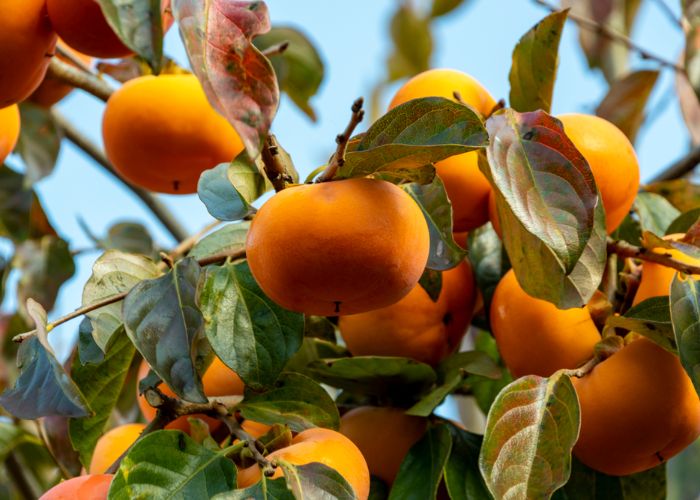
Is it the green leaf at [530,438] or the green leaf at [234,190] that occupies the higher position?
the green leaf at [234,190]

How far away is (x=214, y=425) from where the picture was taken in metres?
0.91

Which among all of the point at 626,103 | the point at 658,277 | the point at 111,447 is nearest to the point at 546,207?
the point at 658,277

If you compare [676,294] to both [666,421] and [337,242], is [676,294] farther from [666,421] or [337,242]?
[337,242]

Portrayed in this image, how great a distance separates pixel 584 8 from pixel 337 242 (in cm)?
141

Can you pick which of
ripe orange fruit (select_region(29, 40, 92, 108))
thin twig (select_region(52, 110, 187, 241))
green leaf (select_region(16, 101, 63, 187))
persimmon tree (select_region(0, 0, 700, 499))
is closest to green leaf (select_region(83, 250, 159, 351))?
persimmon tree (select_region(0, 0, 700, 499))

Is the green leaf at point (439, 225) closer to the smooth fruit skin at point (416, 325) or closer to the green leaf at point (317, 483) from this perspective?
the smooth fruit skin at point (416, 325)

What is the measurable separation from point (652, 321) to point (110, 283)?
0.47 metres

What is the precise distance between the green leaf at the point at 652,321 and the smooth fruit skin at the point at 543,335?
35mm

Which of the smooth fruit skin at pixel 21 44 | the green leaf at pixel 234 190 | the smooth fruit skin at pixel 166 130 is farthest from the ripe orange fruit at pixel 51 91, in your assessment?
the green leaf at pixel 234 190

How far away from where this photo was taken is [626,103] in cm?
149

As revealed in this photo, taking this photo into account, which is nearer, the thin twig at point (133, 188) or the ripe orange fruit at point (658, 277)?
the ripe orange fruit at point (658, 277)

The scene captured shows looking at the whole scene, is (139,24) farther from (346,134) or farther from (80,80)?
(80,80)

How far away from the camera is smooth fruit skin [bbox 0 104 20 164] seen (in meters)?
1.03

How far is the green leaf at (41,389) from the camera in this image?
70 cm
